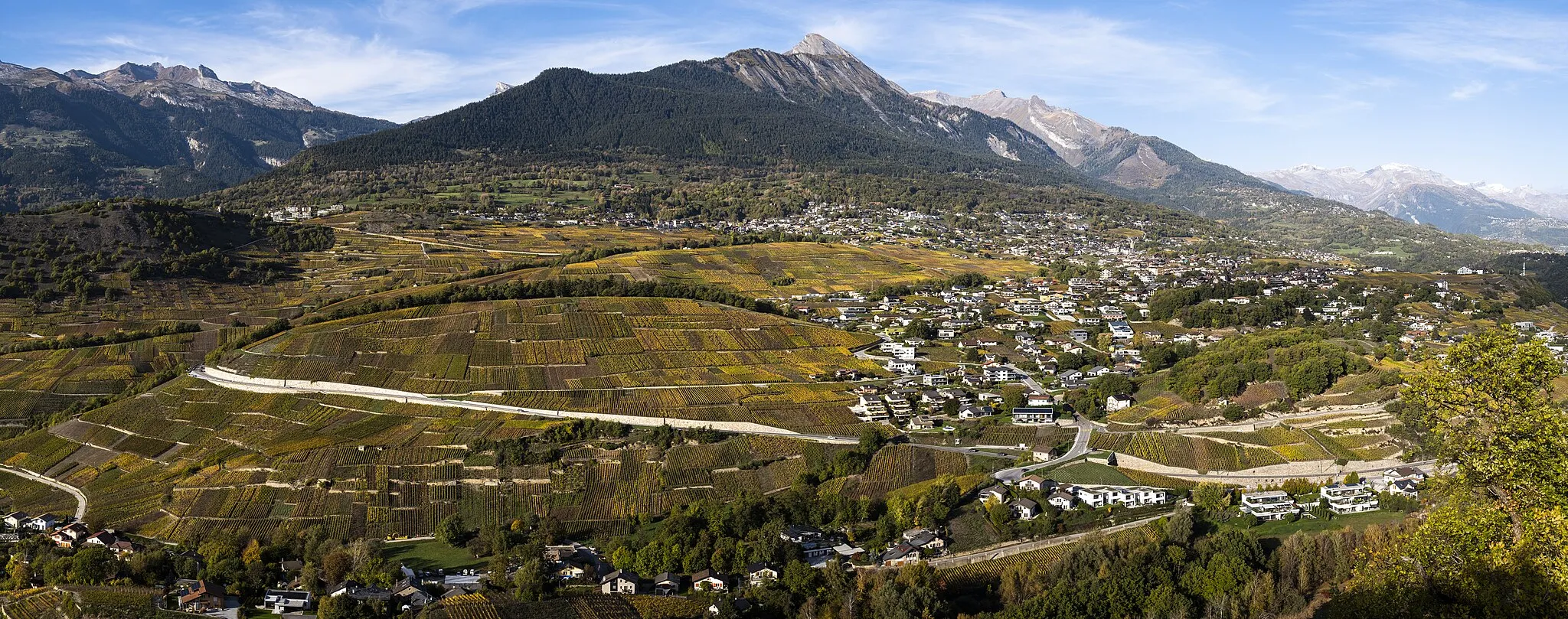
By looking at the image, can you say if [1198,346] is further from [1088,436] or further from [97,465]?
[97,465]

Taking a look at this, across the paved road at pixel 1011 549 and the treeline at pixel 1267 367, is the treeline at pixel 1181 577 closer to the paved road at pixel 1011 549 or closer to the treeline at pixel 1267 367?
the paved road at pixel 1011 549

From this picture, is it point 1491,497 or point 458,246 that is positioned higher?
point 1491,497

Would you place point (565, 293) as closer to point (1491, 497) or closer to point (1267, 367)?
point (1267, 367)

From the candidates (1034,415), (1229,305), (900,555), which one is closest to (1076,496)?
(900,555)

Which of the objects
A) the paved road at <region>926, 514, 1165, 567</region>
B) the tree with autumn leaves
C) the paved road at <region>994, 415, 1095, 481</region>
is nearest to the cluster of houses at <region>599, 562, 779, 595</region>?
the paved road at <region>926, 514, 1165, 567</region>

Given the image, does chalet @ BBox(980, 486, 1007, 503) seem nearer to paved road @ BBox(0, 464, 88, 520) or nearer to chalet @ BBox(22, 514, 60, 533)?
paved road @ BBox(0, 464, 88, 520)

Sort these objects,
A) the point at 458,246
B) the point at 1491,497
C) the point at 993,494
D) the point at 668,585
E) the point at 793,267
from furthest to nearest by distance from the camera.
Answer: the point at 458,246 < the point at 793,267 < the point at 993,494 < the point at 668,585 < the point at 1491,497

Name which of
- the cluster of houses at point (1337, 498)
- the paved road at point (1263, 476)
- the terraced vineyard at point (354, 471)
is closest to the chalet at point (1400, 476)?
the cluster of houses at point (1337, 498)
